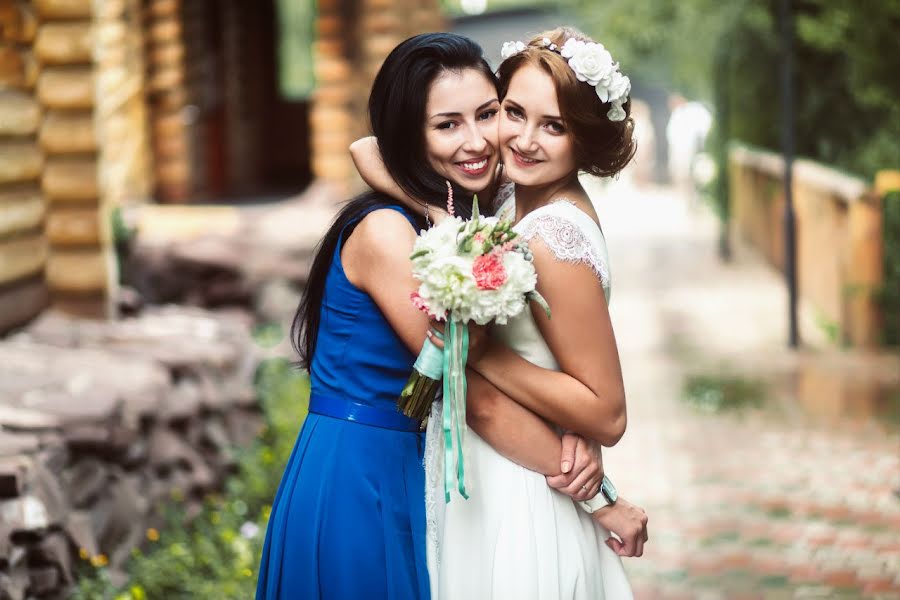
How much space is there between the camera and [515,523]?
11.2ft

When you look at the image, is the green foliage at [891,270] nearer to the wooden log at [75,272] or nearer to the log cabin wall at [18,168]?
the wooden log at [75,272]

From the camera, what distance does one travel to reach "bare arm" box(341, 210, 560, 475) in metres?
3.31

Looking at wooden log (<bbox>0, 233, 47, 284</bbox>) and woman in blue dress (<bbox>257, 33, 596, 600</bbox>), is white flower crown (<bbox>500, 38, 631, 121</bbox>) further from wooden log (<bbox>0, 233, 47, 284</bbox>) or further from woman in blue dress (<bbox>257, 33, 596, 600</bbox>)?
wooden log (<bbox>0, 233, 47, 284</bbox>)

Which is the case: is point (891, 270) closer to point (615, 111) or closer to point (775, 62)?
point (775, 62)

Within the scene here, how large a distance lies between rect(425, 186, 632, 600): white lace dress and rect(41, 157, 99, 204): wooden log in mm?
5959

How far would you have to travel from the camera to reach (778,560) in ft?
22.7

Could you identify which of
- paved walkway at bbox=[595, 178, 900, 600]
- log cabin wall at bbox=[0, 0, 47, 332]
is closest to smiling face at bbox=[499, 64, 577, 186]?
paved walkway at bbox=[595, 178, 900, 600]

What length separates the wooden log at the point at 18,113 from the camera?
800cm

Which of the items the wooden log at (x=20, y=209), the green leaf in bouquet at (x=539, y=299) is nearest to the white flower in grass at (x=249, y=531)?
the wooden log at (x=20, y=209)

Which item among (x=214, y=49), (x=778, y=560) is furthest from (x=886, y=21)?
(x=214, y=49)

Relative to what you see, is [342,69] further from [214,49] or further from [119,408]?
[119,408]

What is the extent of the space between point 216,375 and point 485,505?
538 centimetres

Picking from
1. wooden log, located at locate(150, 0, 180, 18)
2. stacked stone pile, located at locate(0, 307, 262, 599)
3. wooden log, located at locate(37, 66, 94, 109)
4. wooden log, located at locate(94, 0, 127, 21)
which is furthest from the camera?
wooden log, located at locate(150, 0, 180, 18)

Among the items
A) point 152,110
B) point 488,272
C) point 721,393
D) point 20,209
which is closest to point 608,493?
point 488,272
